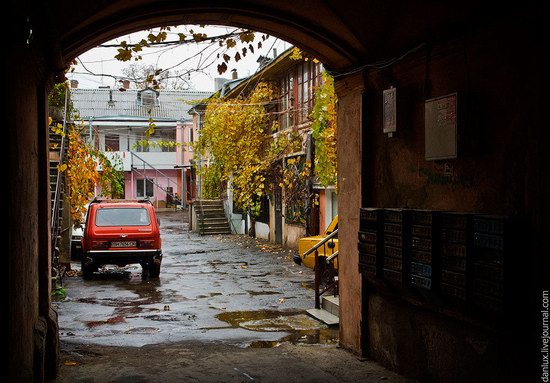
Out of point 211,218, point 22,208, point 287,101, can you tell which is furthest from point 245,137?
point 22,208

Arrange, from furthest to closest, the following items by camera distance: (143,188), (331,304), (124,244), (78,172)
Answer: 1. (143,188)
2. (78,172)
3. (124,244)
4. (331,304)

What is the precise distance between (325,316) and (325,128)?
213 inches

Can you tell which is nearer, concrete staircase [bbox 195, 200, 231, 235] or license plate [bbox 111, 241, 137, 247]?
license plate [bbox 111, 241, 137, 247]

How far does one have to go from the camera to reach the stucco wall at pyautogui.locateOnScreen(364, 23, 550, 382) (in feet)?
16.1

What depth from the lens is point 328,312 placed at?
1161 centimetres

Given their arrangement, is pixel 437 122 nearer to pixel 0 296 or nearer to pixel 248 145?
pixel 0 296

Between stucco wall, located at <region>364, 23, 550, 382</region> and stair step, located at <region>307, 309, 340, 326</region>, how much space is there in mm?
3078

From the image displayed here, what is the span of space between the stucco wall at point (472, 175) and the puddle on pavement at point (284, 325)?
2.22m

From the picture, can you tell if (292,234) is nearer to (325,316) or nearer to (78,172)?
(78,172)

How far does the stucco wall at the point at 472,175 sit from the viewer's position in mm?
4895

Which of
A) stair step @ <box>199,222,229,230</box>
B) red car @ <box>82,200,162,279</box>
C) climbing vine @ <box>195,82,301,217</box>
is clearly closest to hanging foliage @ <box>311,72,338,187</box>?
red car @ <box>82,200,162,279</box>

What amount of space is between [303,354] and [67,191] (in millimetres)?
11620

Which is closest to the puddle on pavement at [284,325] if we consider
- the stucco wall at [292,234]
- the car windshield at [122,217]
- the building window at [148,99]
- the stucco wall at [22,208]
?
the stucco wall at [22,208]

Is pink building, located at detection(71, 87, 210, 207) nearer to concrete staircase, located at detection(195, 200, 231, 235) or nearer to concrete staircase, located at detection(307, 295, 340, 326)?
concrete staircase, located at detection(195, 200, 231, 235)
